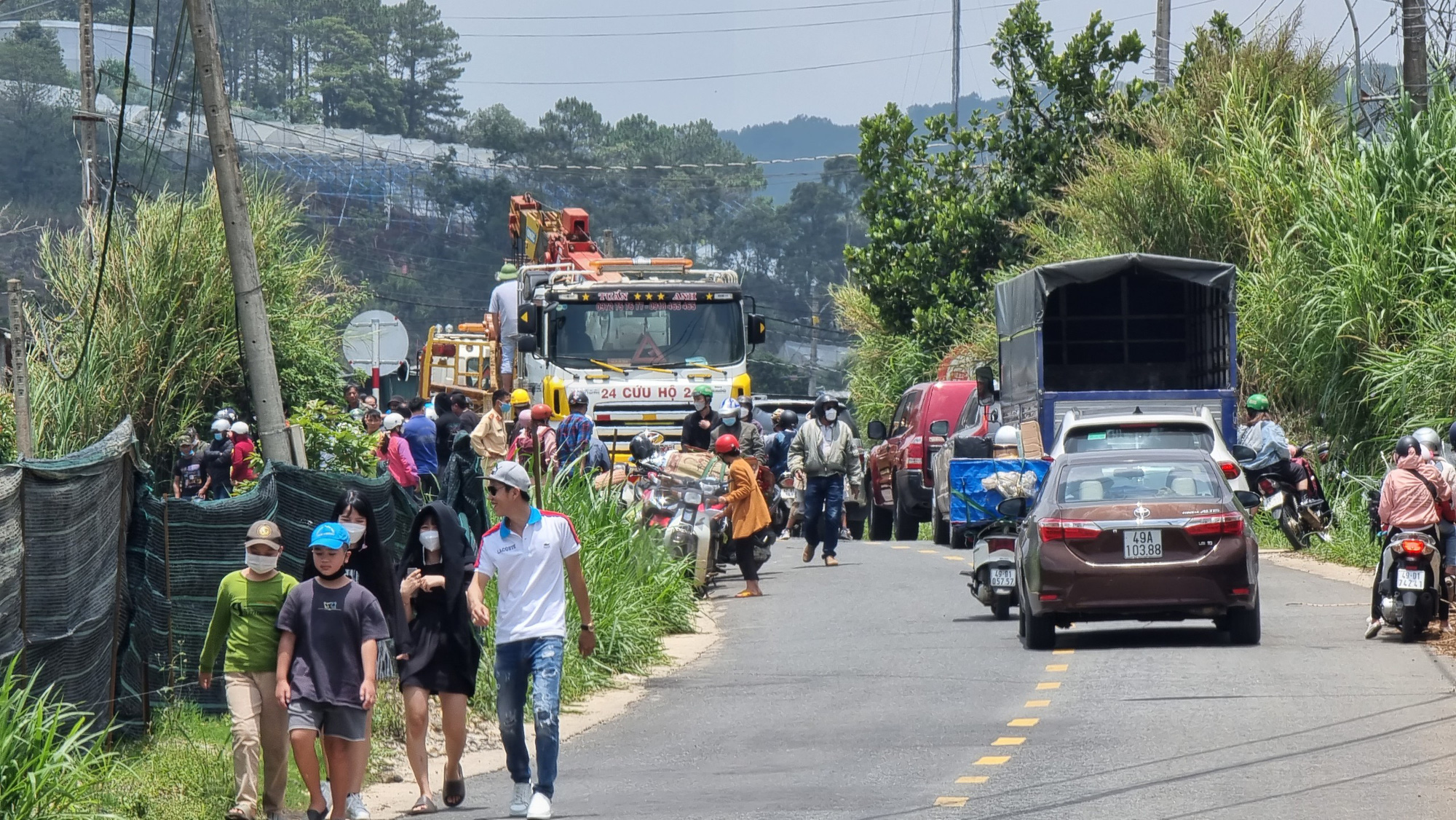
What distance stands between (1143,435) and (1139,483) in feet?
13.7

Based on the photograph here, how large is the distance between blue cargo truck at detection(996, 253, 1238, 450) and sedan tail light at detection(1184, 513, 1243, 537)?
7.58 m

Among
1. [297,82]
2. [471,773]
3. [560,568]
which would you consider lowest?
[471,773]

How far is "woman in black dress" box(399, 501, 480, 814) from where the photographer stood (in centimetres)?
990

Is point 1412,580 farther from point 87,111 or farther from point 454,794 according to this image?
point 87,111

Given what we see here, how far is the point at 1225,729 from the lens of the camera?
420 inches

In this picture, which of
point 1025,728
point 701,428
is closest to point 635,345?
point 701,428

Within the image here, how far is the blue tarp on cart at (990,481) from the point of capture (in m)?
18.6

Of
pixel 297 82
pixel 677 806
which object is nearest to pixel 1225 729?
pixel 677 806

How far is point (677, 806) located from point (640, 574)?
7.88 m

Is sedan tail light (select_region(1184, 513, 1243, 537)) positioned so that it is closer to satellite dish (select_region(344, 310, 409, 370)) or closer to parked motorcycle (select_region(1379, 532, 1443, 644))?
parked motorcycle (select_region(1379, 532, 1443, 644))

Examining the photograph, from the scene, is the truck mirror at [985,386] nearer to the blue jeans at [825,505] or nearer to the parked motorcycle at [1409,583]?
the blue jeans at [825,505]

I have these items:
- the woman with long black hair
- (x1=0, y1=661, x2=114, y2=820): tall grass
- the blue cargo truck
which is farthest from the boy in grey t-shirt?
the blue cargo truck

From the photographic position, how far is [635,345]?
85.4 feet

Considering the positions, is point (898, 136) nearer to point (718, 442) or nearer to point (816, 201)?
point (718, 442)
